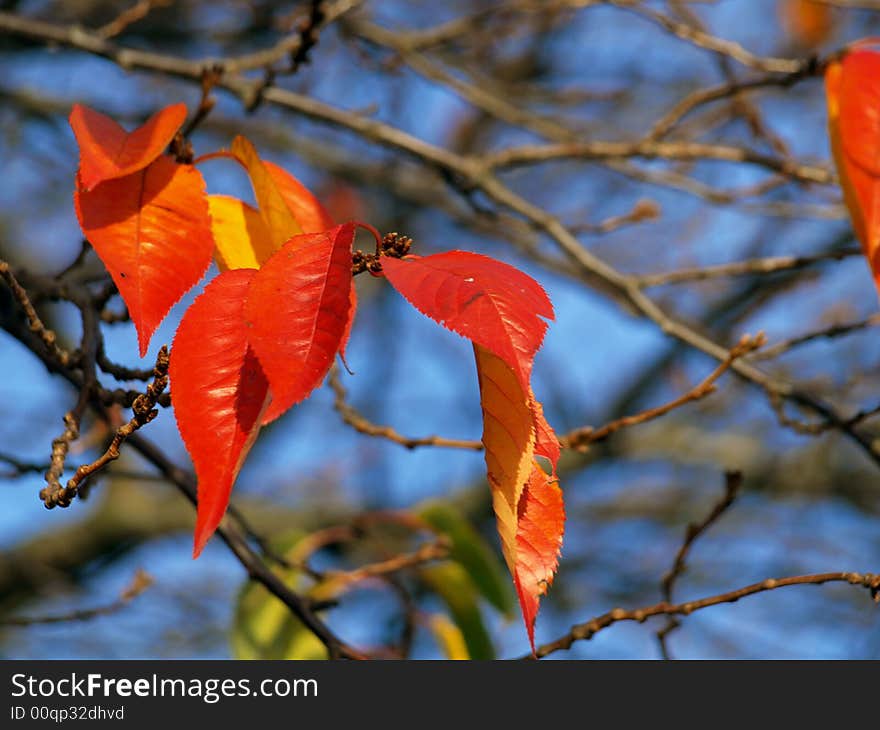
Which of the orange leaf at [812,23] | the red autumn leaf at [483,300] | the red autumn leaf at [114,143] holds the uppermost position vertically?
the orange leaf at [812,23]

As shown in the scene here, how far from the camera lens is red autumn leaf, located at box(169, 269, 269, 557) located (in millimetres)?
713

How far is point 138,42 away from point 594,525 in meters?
2.31

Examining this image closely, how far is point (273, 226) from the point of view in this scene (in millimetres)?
937

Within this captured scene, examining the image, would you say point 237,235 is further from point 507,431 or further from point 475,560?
point 475,560

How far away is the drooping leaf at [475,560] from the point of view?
150 cm

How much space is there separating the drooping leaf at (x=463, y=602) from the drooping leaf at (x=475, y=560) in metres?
0.02

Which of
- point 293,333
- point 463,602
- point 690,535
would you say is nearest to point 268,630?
point 463,602

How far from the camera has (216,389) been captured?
73 centimetres

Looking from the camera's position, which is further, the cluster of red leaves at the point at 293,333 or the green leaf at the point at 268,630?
the green leaf at the point at 268,630

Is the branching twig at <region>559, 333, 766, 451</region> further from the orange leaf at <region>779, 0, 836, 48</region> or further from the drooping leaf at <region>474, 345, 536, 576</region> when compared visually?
the orange leaf at <region>779, 0, 836, 48</region>

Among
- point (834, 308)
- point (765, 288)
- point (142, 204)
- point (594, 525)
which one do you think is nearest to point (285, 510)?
point (594, 525)

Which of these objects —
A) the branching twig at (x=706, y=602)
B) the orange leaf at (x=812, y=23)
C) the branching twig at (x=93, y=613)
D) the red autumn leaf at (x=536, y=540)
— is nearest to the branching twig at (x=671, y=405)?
the branching twig at (x=706, y=602)

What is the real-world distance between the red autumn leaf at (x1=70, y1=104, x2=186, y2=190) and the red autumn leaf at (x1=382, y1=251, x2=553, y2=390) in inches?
11.8

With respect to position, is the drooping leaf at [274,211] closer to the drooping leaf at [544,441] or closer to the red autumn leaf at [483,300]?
the red autumn leaf at [483,300]
